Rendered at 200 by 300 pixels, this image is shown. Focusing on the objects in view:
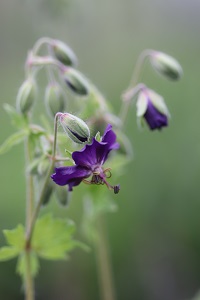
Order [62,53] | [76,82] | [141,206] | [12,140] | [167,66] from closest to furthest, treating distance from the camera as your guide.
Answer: [12,140] → [76,82] → [62,53] → [167,66] → [141,206]

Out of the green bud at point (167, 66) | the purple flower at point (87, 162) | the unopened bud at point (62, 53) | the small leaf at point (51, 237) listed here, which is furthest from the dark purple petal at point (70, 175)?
the green bud at point (167, 66)

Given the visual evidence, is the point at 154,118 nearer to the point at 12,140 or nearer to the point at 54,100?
the point at 54,100

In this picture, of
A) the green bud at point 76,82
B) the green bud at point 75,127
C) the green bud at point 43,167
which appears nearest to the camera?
the green bud at point 75,127

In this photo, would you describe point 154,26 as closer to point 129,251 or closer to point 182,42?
point 182,42

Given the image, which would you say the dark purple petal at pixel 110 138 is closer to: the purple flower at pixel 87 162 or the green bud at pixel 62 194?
the purple flower at pixel 87 162

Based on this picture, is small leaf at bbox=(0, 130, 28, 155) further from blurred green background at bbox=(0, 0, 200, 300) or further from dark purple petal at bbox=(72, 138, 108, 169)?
blurred green background at bbox=(0, 0, 200, 300)

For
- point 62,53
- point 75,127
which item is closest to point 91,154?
point 75,127

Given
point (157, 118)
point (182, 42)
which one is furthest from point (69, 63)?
point (182, 42)
